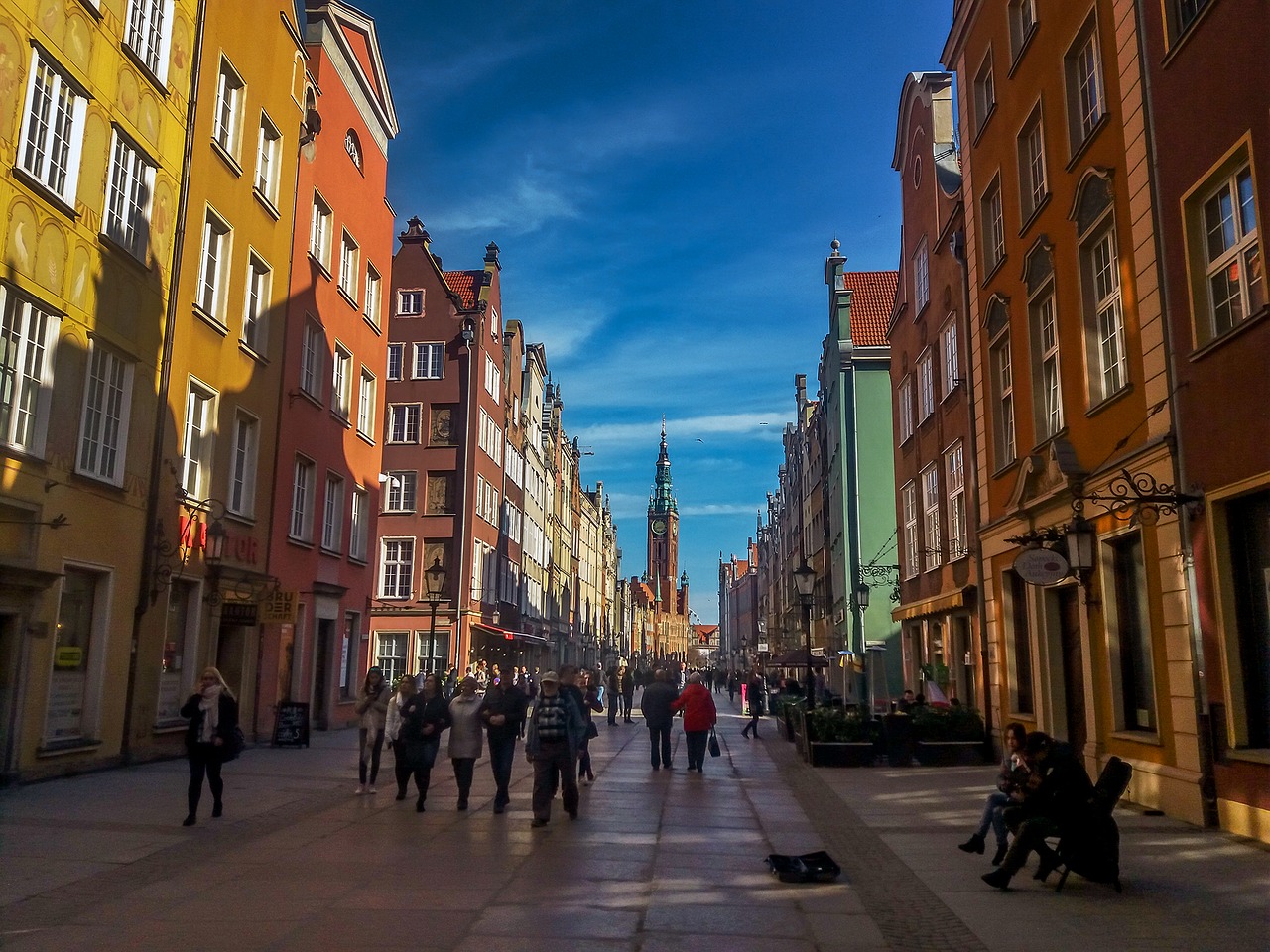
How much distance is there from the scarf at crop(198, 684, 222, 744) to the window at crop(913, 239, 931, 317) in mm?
19425

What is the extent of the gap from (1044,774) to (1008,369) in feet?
37.8

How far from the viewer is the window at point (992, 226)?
63.5ft

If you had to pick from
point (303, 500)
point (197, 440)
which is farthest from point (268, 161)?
point (303, 500)

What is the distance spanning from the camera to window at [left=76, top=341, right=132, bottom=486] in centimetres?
1570

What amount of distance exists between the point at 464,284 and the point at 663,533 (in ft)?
381

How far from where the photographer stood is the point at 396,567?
42750mm

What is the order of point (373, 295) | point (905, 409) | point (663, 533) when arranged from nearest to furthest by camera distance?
point (905, 409) → point (373, 295) → point (663, 533)

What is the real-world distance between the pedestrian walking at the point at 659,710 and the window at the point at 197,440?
9.02m

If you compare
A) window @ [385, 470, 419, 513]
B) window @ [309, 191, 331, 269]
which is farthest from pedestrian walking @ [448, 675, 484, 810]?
window @ [385, 470, 419, 513]

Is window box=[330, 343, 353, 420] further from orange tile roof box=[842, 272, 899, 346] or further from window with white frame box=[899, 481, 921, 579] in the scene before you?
orange tile roof box=[842, 272, 899, 346]

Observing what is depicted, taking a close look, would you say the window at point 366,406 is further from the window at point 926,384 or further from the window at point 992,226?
the window at point 992,226

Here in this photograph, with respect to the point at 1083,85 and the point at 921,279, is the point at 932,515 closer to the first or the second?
the point at 921,279

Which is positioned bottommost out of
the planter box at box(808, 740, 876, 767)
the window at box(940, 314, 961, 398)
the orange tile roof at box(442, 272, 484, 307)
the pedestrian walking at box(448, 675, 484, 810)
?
the planter box at box(808, 740, 876, 767)

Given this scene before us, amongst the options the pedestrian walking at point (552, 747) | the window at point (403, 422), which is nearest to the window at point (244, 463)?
the pedestrian walking at point (552, 747)
